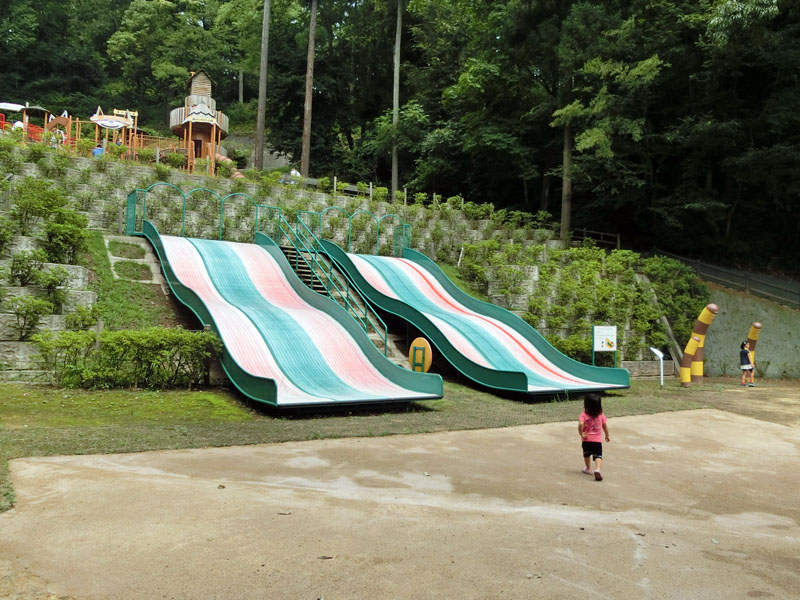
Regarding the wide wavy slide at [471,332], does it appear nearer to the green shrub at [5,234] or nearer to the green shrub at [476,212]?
the green shrub at [476,212]

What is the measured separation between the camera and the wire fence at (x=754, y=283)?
23391mm

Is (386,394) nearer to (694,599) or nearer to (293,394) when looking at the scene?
(293,394)

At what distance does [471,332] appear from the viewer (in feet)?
48.2

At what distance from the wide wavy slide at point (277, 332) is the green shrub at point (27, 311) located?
2.66 m

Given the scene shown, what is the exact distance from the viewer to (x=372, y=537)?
14.3ft

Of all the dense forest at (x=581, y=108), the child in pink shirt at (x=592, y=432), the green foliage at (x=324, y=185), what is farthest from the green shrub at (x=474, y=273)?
the child in pink shirt at (x=592, y=432)

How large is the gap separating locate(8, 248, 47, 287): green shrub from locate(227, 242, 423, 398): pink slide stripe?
4.45 metres

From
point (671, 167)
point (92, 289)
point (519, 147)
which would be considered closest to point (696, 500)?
point (92, 289)

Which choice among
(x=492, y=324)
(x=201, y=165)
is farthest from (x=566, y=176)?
(x=201, y=165)

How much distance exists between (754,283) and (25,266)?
2367 cm

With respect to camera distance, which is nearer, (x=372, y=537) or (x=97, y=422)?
(x=372, y=537)

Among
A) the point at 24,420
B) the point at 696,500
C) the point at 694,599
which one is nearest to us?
the point at 694,599

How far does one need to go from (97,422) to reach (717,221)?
26.8m

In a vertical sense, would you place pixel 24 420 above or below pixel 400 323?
below
